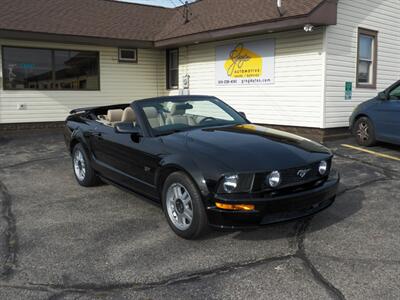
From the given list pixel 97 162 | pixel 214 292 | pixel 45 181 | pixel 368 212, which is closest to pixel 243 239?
pixel 214 292

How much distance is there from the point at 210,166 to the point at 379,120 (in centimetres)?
630

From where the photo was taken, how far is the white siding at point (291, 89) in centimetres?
1013

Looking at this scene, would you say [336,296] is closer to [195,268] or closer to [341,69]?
[195,268]

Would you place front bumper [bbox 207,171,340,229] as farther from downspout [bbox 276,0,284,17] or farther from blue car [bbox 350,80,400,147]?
downspout [bbox 276,0,284,17]

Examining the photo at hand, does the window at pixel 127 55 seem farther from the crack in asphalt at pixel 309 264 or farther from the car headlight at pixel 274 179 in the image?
the car headlight at pixel 274 179

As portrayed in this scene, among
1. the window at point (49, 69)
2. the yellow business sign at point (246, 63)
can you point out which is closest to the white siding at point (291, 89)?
the yellow business sign at point (246, 63)

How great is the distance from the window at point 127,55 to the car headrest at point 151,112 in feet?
32.4

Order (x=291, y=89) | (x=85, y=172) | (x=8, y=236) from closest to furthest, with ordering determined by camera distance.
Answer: (x=8, y=236) → (x=85, y=172) → (x=291, y=89)

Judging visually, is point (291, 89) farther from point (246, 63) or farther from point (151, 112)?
point (151, 112)

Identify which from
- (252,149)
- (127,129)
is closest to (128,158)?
(127,129)

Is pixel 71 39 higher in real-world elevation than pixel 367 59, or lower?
higher

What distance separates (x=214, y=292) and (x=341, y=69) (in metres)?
8.58

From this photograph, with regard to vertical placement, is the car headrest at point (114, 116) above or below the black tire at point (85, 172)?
above

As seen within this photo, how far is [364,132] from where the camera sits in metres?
9.30
